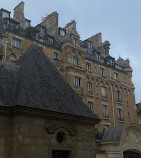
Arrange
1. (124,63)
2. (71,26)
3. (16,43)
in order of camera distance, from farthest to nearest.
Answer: (124,63)
(71,26)
(16,43)

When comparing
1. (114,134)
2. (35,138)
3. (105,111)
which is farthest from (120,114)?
(35,138)

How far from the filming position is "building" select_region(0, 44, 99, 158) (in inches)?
495

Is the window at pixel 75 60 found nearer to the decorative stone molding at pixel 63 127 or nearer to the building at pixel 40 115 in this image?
the building at pixel 40 115

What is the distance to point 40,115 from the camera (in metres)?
13.2

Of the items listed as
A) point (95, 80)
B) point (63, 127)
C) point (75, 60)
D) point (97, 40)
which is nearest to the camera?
point (63, 127)

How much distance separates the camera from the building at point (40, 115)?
1258 centimetres

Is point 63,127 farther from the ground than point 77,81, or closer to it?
closer to it

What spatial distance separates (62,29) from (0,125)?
30.8 m

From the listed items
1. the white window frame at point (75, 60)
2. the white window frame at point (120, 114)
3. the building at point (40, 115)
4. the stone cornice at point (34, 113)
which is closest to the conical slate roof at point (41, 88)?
the building at point (40, 115)

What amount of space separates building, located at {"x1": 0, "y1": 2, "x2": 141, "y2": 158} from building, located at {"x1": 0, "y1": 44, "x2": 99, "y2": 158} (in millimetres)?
11593

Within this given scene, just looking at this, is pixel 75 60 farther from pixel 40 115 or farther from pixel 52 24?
pixel 40 115

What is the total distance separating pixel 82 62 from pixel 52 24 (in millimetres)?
8280

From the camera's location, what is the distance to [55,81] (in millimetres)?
16234

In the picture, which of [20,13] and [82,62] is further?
[20,13]
